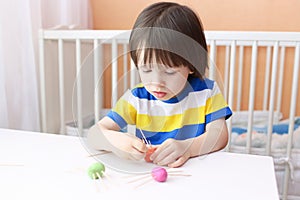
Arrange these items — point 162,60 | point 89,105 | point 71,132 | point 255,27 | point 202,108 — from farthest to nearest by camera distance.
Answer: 1. point 255,27
2. point 71,132
3. point 89,105
4. point 202,108
5. point 162,60

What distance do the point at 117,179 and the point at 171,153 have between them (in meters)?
0.11

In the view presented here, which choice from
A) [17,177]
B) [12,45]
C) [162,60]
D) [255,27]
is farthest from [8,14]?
[255,27]

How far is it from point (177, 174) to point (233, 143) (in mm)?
795

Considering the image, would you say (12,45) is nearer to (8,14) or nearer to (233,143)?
(8,14)

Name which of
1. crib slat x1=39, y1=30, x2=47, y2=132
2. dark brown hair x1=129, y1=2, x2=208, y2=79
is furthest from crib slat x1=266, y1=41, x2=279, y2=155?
crib slat x1=39, y1=30, x2=47, y2=132

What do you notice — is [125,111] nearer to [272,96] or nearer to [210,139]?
[210,139]

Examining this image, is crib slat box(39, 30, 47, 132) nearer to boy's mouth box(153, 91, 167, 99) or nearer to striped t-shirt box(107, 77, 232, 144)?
striped t-shirt box(107, 77, 232, 144)

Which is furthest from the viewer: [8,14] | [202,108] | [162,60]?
[8,14]

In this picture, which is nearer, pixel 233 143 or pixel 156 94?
pixel 156 94

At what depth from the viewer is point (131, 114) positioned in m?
0.65

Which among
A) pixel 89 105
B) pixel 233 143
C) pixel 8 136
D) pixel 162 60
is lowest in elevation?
pixel 233 143

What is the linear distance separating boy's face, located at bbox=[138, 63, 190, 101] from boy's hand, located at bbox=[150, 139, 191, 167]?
10cm

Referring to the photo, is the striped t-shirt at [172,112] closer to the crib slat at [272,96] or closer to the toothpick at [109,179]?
the toothpick at [109,179]

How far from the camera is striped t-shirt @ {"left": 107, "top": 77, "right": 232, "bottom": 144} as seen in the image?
2.01 ft
